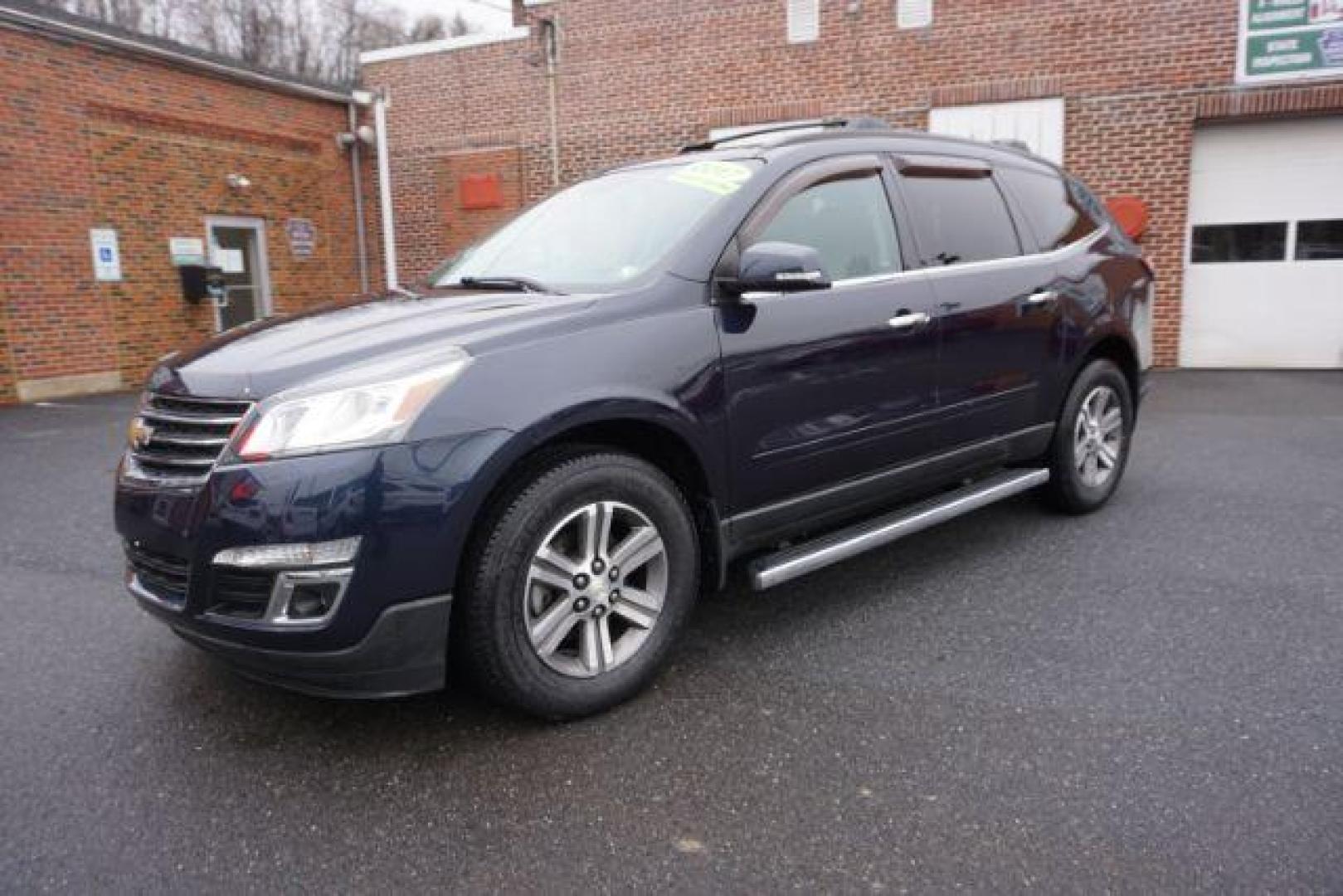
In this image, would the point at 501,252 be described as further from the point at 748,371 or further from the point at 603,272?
the point at 748,371

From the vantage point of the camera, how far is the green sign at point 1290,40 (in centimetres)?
912

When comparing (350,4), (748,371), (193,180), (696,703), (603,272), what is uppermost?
(350,4)

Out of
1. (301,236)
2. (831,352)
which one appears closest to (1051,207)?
(831,352)

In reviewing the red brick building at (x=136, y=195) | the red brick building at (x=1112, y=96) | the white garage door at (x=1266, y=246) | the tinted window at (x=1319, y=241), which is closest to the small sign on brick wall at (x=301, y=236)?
the red brick building at (x=136, y=195)

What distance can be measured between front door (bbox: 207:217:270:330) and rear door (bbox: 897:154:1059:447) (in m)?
10.5

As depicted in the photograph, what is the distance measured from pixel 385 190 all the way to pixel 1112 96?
9.76 meters

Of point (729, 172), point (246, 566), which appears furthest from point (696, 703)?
point (729, 172)

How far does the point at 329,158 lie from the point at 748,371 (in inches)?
488

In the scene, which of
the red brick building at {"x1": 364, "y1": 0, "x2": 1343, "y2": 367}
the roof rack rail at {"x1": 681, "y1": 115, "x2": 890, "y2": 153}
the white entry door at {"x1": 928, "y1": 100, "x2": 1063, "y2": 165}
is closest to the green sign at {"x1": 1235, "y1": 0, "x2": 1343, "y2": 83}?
the red brick building at {"x1": 364, "y1": 0, "x2": 1343, "y2": 367}

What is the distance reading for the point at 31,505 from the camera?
547cm

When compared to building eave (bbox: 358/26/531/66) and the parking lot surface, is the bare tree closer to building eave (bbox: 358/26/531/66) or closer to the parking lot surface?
building eave (bbox: 358/26/531/66)

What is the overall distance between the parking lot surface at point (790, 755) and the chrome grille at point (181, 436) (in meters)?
0.78

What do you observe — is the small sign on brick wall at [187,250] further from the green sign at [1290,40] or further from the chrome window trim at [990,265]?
the green sign at [1290,40]

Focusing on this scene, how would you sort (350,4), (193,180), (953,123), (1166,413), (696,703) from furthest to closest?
(350,4) → (193,180) → (953,123) → (1166,413) → (696,703)
